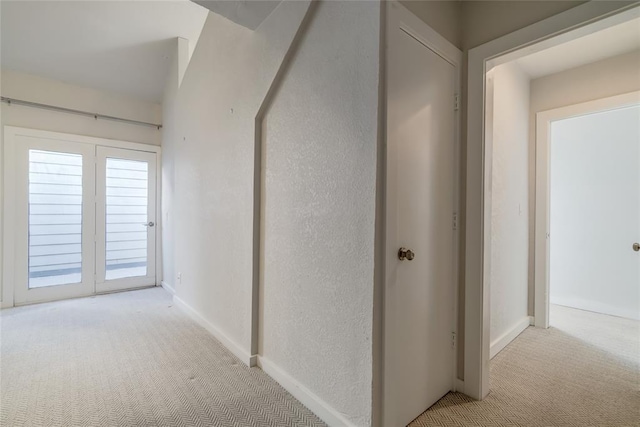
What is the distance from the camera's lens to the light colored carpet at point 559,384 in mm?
1621

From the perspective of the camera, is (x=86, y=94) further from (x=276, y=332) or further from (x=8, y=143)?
(x=276, y=332)

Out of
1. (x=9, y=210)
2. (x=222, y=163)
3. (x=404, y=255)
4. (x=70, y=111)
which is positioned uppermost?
(x=70, y=111)

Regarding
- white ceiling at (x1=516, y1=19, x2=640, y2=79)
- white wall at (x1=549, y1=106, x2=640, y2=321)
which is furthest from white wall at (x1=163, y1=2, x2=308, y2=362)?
white wall at (x1=549, y1=106, x2=640, y2=321)

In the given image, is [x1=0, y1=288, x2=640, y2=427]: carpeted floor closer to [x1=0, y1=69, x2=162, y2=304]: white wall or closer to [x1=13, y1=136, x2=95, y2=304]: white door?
[x1=13, y1=136, x2=95, y2=304]: white door

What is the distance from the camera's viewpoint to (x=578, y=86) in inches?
110

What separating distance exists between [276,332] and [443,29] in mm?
2171

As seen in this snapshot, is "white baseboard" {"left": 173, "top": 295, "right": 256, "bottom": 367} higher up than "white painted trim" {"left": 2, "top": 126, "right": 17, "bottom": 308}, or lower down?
lower down

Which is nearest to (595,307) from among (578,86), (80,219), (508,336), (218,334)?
(508,336)

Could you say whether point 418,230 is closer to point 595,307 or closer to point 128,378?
point 128,378

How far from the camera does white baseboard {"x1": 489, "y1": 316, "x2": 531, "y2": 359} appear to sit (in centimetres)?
236

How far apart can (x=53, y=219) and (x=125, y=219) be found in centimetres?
77

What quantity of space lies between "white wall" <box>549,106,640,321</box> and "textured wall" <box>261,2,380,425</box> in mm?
3270

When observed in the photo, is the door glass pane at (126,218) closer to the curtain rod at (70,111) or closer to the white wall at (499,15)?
the curtain rod at (70,111)

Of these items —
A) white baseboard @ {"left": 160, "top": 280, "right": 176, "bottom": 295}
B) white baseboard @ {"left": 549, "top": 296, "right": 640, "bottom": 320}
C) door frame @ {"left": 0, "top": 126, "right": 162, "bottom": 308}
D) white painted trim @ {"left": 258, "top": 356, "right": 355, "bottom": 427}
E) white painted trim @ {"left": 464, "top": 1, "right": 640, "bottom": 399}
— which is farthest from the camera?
white baseboard @ {"left": 160, "top": 280, "right": 176, "bottom": 295}
